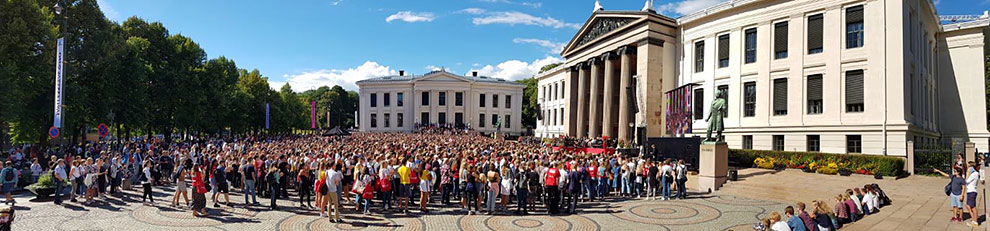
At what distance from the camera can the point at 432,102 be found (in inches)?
3418

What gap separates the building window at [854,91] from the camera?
25688 millimetres

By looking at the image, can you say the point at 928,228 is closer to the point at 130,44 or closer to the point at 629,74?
the point at 629,74

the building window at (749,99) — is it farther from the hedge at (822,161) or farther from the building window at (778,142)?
the hedge at (822,161)

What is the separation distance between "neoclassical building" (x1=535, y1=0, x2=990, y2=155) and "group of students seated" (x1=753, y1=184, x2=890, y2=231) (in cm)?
1191

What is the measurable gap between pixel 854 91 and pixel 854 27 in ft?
11.5

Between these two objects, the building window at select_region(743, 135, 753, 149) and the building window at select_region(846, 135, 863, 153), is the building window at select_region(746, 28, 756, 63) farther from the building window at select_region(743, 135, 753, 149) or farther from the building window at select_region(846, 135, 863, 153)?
the building window at select_region(846, 135, 863, 153)

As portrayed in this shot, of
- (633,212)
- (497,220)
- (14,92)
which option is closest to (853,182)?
(633,212)

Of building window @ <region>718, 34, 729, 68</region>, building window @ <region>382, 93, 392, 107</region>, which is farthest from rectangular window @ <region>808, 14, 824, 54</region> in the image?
building window @ <region>382, 93, 392, 107</region>

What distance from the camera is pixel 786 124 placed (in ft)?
93.0

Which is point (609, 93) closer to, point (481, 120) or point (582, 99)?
point (582, 99)

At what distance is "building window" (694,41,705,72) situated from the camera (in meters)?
35.1

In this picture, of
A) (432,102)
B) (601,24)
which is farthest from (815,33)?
(432,102)

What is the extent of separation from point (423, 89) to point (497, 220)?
76.5 metres

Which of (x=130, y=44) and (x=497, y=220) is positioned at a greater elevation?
(x=130, y=44)
